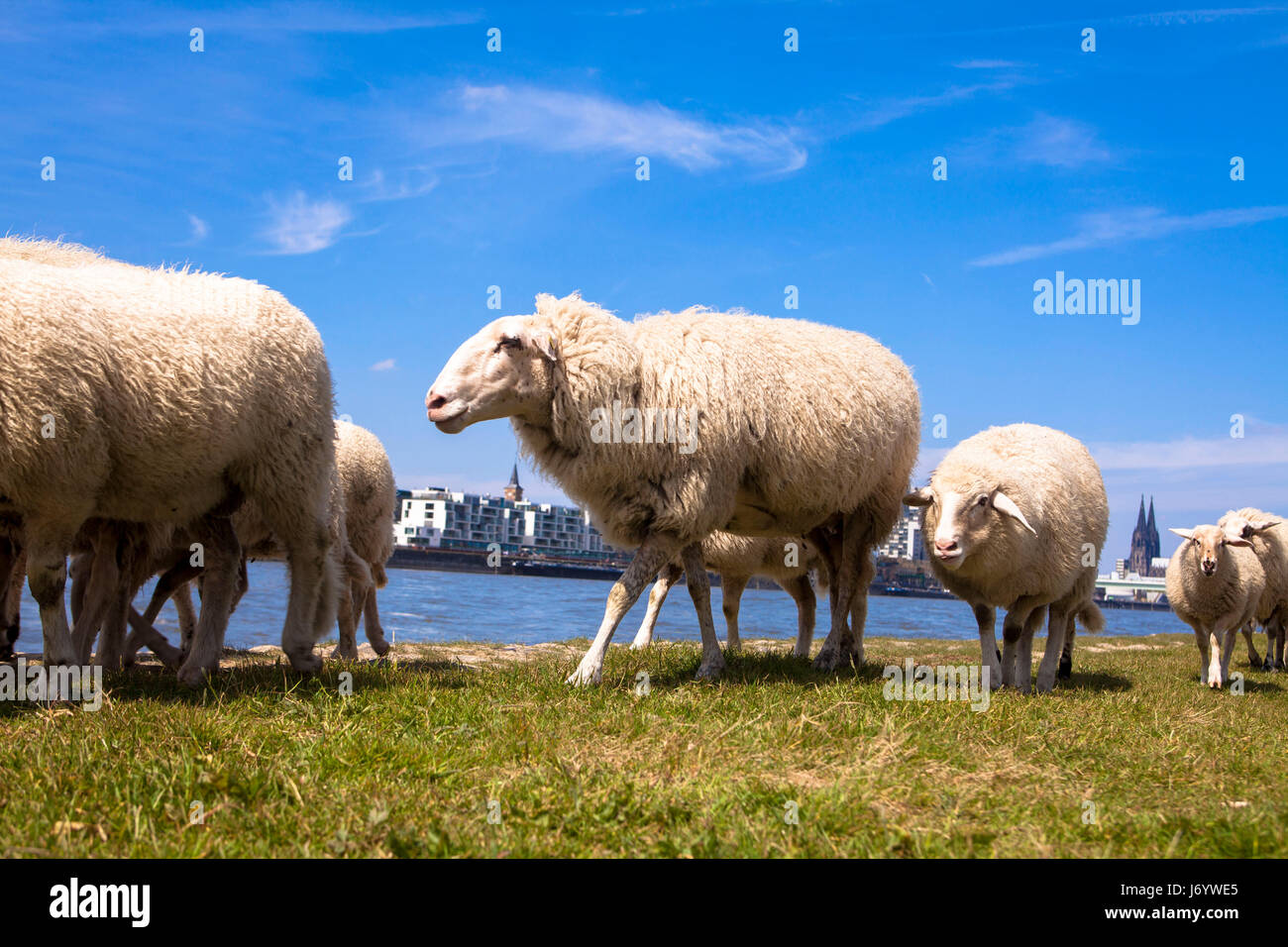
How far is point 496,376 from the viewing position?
665 centimetres

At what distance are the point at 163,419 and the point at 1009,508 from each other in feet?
20.3

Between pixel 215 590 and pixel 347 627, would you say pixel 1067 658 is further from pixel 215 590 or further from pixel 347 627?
pixel 215 590

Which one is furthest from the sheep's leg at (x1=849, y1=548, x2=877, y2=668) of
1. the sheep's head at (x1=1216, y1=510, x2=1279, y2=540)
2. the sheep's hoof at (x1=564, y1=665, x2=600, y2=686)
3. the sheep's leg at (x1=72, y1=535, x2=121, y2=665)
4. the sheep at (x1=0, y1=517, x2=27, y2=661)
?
the sheep at (x1=0, y1=517, x2=27, y2=661)

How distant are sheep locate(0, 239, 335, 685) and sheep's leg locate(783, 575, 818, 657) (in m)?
5.78

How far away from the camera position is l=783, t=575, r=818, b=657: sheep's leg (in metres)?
11.3

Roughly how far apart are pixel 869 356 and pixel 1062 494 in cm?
221

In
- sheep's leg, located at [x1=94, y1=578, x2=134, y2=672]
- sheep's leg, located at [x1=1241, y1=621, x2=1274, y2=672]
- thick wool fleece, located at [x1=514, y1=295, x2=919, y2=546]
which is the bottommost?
sheep's leg, located at [x1=1241, y1=621, x2=1274, y2=672]

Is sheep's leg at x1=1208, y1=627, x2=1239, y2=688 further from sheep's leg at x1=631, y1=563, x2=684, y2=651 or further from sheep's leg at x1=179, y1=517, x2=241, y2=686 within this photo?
sheep's leg at x1=179, y1=517, x2=241, y2=686

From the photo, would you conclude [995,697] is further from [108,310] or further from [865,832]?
[108,310]

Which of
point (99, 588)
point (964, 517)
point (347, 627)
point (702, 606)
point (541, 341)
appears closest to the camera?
point (541, 341)

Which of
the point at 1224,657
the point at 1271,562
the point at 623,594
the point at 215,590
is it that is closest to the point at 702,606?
the point at 623,594

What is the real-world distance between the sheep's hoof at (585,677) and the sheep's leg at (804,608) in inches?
A: 187
